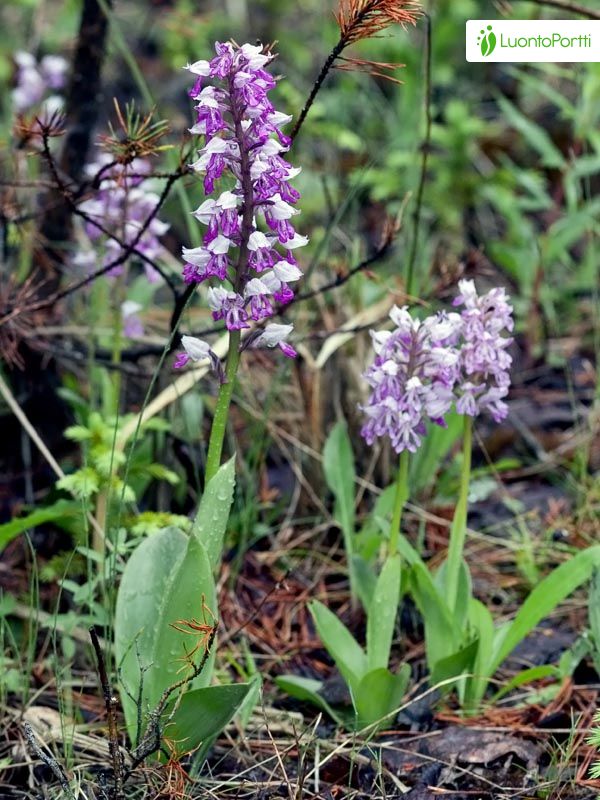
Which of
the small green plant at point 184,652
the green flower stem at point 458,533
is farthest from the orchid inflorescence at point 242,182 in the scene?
the green flower stem at point 458,533

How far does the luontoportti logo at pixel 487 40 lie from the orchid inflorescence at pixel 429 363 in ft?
4.33

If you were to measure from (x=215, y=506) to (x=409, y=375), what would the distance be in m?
0.55

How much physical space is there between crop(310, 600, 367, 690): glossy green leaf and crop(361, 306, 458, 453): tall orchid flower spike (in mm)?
476

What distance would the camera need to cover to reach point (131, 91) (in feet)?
21.5

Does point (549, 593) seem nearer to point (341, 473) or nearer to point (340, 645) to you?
point (340, 645)

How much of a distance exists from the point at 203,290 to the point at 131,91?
3269mm

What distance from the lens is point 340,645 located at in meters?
2.46

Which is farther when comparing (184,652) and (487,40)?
(487,40)

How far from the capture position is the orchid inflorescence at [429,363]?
2217 mm

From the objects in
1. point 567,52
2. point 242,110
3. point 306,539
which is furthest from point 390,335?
point 567,52

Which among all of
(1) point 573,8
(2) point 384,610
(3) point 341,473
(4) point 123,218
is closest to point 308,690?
(2) point 384,610

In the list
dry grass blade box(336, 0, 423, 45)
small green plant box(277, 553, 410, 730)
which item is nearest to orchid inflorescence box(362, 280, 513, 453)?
small green plant box(277, 553, 410, 730)

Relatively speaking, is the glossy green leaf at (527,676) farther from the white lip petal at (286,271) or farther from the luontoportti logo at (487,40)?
the luontoportti logo at (487,40)

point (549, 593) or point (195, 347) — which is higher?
point (195, 347)
